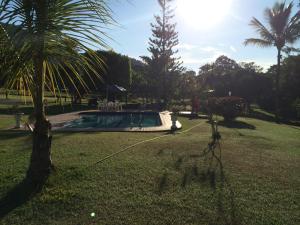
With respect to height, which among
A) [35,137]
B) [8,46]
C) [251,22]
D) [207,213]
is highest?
[251,22]

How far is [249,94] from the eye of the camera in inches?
1260

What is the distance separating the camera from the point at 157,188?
4816 millimetres

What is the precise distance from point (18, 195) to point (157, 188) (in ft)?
6.41

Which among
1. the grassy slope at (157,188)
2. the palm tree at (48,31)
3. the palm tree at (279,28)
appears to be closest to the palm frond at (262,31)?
the palm tree at (279,28)

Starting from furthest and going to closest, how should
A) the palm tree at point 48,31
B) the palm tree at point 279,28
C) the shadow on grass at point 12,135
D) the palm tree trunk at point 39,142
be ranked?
the palm tree at point 279,28
the shadow on grass at point 12,135
the palm tree trunk at point 39,142
the palm tree at point 48,31

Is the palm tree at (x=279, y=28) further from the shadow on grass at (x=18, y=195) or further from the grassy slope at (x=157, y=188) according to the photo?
the shadow on grass at (x=18, y=195)

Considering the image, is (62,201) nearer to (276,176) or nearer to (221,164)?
(221,164)

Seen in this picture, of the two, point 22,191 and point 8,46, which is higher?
point 8,46

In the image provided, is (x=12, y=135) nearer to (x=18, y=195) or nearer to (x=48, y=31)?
(x=18, y=195)

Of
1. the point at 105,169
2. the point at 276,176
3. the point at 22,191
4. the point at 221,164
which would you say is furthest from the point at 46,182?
the point at 276,176

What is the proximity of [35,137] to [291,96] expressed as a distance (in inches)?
1046

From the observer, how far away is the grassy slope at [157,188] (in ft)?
12.8

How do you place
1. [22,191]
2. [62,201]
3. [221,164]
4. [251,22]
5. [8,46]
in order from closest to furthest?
[8,46] → [62,201] → [22,191] → [221,164] → [251,22]

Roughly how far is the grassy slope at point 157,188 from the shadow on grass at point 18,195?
103 mm
